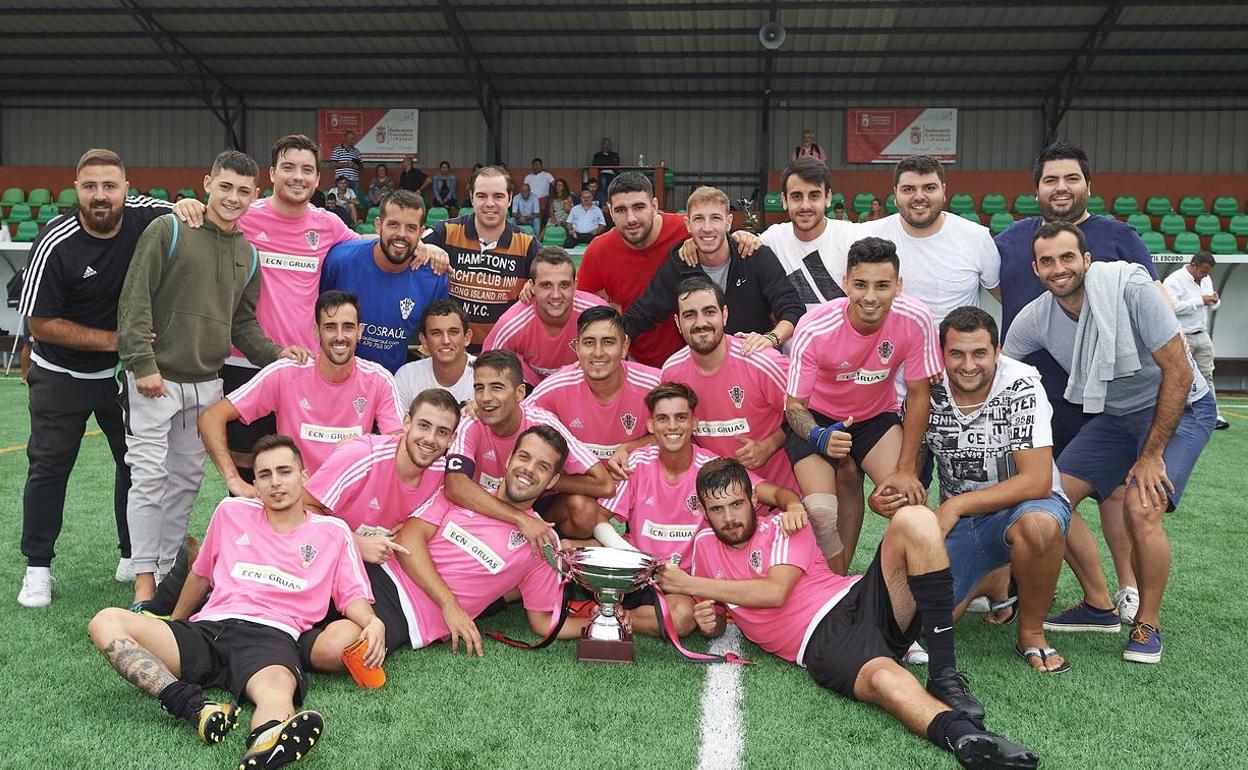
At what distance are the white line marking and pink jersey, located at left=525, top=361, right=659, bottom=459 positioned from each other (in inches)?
48.7

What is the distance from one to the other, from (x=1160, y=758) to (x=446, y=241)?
424 cm

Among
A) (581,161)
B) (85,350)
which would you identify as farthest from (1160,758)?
(581,161)

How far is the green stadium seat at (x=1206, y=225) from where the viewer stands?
63.7 feet

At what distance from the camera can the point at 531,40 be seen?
19500mm

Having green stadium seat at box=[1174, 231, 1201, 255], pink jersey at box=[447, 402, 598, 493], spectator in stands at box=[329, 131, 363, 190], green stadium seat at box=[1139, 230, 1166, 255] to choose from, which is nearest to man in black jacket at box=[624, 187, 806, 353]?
pink jersey at box=[447, 402, 598, 493]

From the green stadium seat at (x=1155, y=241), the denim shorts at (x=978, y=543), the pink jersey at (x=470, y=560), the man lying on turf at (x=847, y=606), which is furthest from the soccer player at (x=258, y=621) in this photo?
the green stadium seat at (x=1155, y=241)

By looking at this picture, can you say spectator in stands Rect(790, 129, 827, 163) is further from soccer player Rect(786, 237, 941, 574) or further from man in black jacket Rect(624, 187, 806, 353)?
soccer player Rect(786, 237, 941, 574)

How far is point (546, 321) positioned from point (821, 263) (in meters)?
1.54

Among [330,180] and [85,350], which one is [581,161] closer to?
[330,180]

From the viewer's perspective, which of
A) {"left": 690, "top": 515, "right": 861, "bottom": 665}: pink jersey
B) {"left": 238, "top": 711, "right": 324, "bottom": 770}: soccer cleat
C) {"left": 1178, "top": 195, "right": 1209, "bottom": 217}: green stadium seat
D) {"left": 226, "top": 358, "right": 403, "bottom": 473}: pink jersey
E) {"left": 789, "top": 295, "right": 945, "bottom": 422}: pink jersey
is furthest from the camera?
{"left": 1178, "top": 195, "right": 1209, "bottom": 217}: green stadium seat

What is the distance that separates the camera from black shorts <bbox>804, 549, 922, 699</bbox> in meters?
3.56

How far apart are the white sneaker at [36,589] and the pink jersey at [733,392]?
10.5 ft

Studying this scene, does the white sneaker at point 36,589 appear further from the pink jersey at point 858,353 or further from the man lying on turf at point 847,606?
the pink jersey at point 858,353

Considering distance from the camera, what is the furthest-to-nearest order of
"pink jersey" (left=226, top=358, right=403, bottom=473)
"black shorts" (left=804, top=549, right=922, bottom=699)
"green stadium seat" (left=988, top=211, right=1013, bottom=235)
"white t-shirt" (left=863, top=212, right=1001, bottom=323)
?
"green stadium seat" (left=988, top=211, right=1013, bottom=235) < "white t-shirt" (left=863, top=212, right=1001, bottom=323) < "pink jersey" (left=226, top=358, right=403, bottom=473) < "black shorts" (left=804, top=549, right=922, bottom=699)
